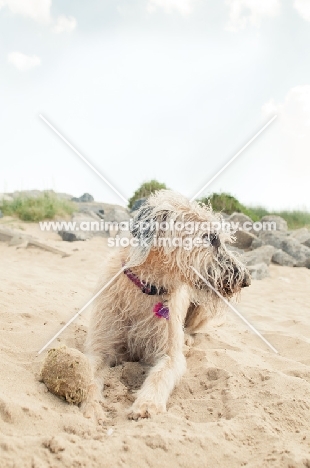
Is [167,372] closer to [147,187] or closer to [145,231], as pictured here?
[145,231]

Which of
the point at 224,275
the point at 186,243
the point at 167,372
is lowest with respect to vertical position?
the point at 167,372

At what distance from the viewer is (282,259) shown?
12.7 meters

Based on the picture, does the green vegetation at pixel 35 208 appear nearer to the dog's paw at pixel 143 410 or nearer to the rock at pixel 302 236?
the rock at pixel 302 236

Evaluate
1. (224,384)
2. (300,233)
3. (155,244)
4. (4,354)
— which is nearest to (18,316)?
(4,354)

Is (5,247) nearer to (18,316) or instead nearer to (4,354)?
(18,316)

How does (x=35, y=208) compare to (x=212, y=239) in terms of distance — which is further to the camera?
(x=35, y=208)

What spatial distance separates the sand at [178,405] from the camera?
2.83 meters

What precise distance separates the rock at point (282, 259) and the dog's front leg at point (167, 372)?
25.6 feet

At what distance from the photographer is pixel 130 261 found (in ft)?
14.4

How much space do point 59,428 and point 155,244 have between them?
178 centimetres

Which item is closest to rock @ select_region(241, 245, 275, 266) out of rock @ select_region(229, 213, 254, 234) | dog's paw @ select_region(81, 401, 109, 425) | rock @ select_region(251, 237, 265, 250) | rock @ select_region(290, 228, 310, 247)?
rock @ select_region(251, 237, 265, 250)

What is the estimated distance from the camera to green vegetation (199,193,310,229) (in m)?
17.1

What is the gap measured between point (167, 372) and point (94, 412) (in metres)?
0.95

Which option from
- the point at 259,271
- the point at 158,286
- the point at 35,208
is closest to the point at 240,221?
the point at 259,271
